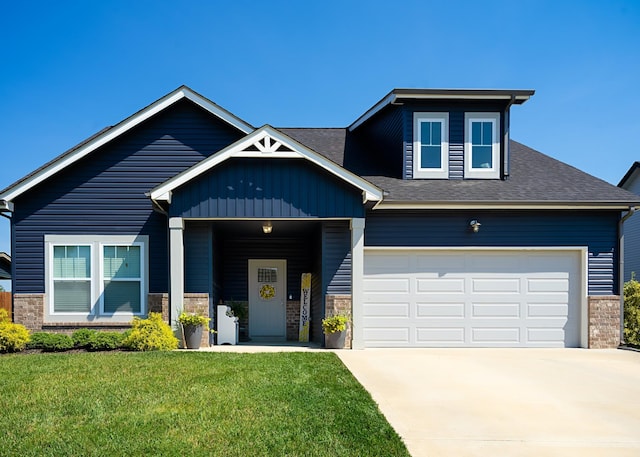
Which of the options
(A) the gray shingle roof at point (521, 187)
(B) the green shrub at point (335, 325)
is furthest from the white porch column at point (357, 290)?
(A) the gray shingle roof at point (521, 187)

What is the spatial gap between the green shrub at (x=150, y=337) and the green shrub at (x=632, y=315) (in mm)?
11001

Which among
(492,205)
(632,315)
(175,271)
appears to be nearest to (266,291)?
(175,271)

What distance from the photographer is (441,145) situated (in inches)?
557

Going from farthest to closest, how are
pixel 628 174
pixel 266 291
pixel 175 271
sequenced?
pixel 628 174, pixel 266 291, pixel 175 271

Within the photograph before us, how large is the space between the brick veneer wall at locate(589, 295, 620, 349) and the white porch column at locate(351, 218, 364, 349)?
553 cm

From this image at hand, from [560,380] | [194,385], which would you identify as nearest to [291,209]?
[194,385]

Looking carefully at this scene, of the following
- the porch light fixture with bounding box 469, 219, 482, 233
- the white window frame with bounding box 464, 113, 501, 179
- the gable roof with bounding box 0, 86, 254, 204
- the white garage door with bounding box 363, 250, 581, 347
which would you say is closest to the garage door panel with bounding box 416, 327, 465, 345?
the white garage door with bounding box 363, 250, 581, 347

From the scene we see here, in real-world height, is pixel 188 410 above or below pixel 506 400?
above

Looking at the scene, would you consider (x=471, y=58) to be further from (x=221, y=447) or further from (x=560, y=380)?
(x=221, y=447)

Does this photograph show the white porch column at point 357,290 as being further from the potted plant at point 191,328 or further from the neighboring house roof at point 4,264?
the neighboring house roof at point 4,264

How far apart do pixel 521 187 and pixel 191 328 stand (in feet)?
27.9

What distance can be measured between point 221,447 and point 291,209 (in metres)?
7.11

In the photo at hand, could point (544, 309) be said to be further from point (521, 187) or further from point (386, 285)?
point (386, 285)

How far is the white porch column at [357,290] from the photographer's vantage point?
40.1 ft
